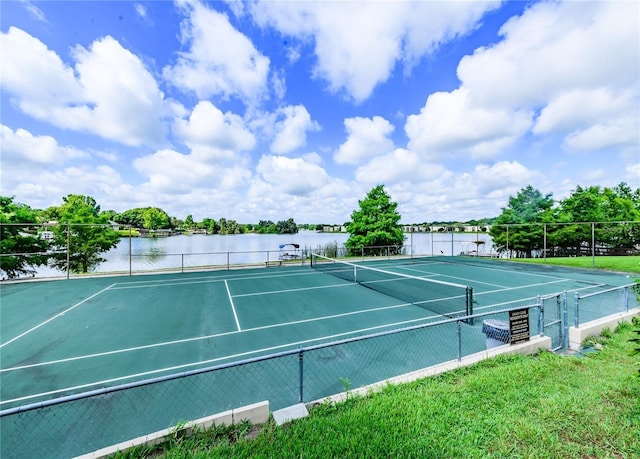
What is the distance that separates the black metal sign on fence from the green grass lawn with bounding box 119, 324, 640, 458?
926 millimetres

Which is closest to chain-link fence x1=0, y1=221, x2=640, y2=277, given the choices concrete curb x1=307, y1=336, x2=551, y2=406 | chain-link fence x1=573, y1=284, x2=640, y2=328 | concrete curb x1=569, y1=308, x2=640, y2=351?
chain-link fence x1=573, y1=284, x2=640, y2=328

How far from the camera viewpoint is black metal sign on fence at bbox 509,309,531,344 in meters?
5.04

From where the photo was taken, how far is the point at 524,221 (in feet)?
112

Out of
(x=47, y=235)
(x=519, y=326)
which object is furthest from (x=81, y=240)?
(x=519, y=326)

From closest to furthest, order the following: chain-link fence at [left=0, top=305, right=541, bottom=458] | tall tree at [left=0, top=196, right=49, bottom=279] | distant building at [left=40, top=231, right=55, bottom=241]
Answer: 1. chain-link fence at [left=0, top=305, right=541, bottom=458]
2. tall tree at [left=0, top=196, right=49, bottom=279]
3. distant building at [left=40, top=231, right=55, bottom=241]

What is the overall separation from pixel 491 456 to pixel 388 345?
3528 mm

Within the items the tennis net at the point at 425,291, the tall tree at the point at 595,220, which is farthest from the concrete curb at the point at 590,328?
the tall tree at the point at 595,220

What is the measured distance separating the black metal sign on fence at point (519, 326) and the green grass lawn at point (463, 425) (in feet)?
3.04

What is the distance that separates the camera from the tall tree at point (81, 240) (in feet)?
60.8

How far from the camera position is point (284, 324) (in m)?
7.79

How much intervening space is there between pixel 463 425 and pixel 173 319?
8113 mm

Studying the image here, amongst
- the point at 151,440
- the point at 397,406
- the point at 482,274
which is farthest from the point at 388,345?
the point at 482,274

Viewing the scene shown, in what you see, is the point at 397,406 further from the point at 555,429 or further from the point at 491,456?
the point at 555,429

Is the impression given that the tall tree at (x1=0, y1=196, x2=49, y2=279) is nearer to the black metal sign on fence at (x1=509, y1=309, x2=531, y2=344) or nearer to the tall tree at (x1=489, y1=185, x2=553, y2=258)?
the black metal sign on fence at (x1=509, y1=309, x2=531, y2=344)
